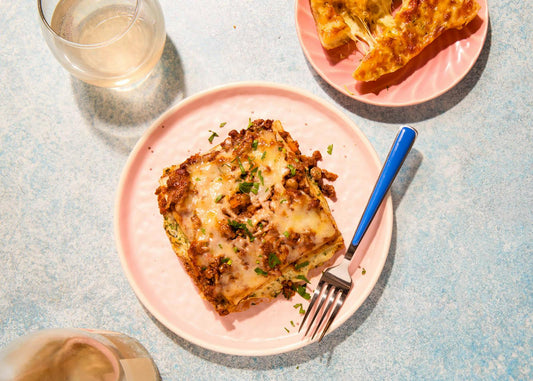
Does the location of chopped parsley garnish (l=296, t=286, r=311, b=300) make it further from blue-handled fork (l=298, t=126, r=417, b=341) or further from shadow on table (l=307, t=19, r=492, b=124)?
shadow on table (l=307, t=19, r=492, b=124)

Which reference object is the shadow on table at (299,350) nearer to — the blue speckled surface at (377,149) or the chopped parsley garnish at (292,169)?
the blue speckled surface at (377,149)

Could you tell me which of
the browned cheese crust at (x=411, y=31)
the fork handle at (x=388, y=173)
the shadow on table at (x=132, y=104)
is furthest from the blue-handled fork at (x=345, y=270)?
the shadow on table at (x=132, y=104)

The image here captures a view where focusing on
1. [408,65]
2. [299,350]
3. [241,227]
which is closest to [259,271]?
[241,227]

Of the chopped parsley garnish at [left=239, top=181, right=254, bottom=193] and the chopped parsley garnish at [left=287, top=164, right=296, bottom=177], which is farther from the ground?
the chopped parsley garnish at [left=287, top=164, right=296, bottom=177]

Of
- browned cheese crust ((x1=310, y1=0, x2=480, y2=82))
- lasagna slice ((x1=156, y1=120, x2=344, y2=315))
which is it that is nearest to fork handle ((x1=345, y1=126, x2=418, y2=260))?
lasagna slice ((x1=156, y1=120, x2=344, y2=315))

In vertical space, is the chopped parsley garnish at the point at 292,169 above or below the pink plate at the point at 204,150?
above

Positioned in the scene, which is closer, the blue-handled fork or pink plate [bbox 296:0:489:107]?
the blue-handled fork

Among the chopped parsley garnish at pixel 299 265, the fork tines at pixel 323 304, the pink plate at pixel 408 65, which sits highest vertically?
the pink plate at pixel 408 65
